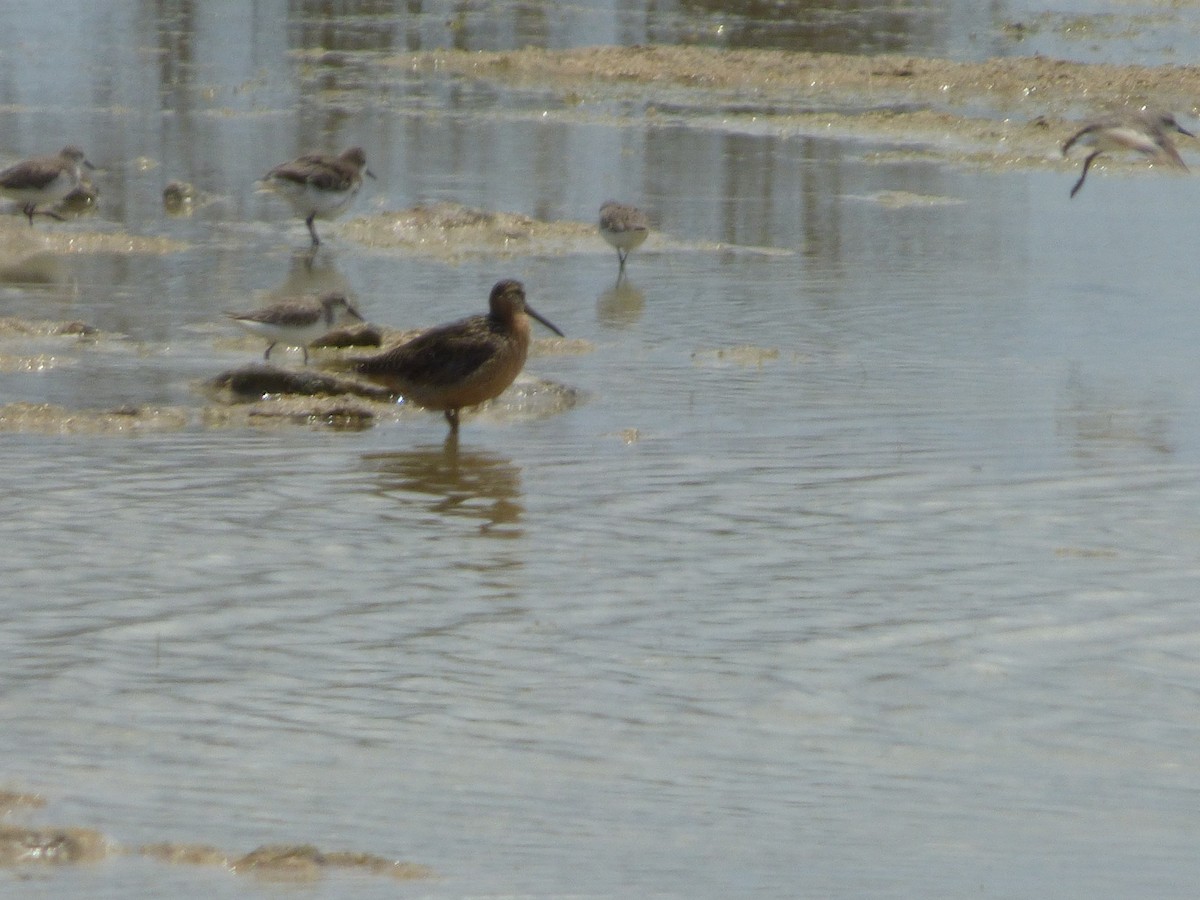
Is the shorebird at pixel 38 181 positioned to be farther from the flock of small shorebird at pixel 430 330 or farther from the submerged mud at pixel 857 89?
the submerged mud at pixel 857 89

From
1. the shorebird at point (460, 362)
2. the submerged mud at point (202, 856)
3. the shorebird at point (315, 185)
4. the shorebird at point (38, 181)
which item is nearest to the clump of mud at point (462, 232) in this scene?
the shorebird at point (315, 185)

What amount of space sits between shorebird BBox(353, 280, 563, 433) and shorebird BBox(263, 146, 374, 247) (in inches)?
233

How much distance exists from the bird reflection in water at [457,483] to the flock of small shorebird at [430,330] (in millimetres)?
393

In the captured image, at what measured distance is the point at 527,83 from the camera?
28.9 metres

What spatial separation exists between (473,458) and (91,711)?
4.02 meters

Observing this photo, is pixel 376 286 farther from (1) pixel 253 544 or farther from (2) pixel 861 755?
(2) pixel 861 755

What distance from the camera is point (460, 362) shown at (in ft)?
33.5

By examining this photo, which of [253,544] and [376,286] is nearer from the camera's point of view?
[253,544]

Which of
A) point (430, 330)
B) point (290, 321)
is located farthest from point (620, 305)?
point (430, 330)

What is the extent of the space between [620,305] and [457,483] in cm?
520

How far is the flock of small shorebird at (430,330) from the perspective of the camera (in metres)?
10.3

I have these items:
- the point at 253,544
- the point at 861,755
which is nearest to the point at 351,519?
the point at 253,544

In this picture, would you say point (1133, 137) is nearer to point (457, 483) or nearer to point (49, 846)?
point (457, 483)

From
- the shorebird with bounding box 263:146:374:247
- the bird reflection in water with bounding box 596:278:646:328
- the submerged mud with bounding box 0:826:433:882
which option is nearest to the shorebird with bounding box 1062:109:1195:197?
the bird reflection in water with bounding box 596:278:646:328
